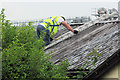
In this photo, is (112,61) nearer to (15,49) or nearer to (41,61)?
(41,61)

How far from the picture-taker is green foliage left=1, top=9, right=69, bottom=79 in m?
11.3

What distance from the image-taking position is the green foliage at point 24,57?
11.3 metres

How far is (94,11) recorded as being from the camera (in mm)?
32375

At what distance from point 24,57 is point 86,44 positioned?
6.72 meters

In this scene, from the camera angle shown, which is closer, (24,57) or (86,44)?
(24,57)

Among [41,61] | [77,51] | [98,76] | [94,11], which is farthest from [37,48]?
[94,11]

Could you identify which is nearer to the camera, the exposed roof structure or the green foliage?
the green foliage

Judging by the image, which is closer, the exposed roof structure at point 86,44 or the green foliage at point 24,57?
the green foliage at point 24,57

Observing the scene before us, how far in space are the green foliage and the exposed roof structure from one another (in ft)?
6.48

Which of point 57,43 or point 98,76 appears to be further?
point 57,43

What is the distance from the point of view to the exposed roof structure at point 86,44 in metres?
15.1

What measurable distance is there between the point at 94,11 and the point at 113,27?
13.1 metres

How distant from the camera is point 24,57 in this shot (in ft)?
38.0

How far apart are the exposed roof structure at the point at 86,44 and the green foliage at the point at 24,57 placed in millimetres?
1977
